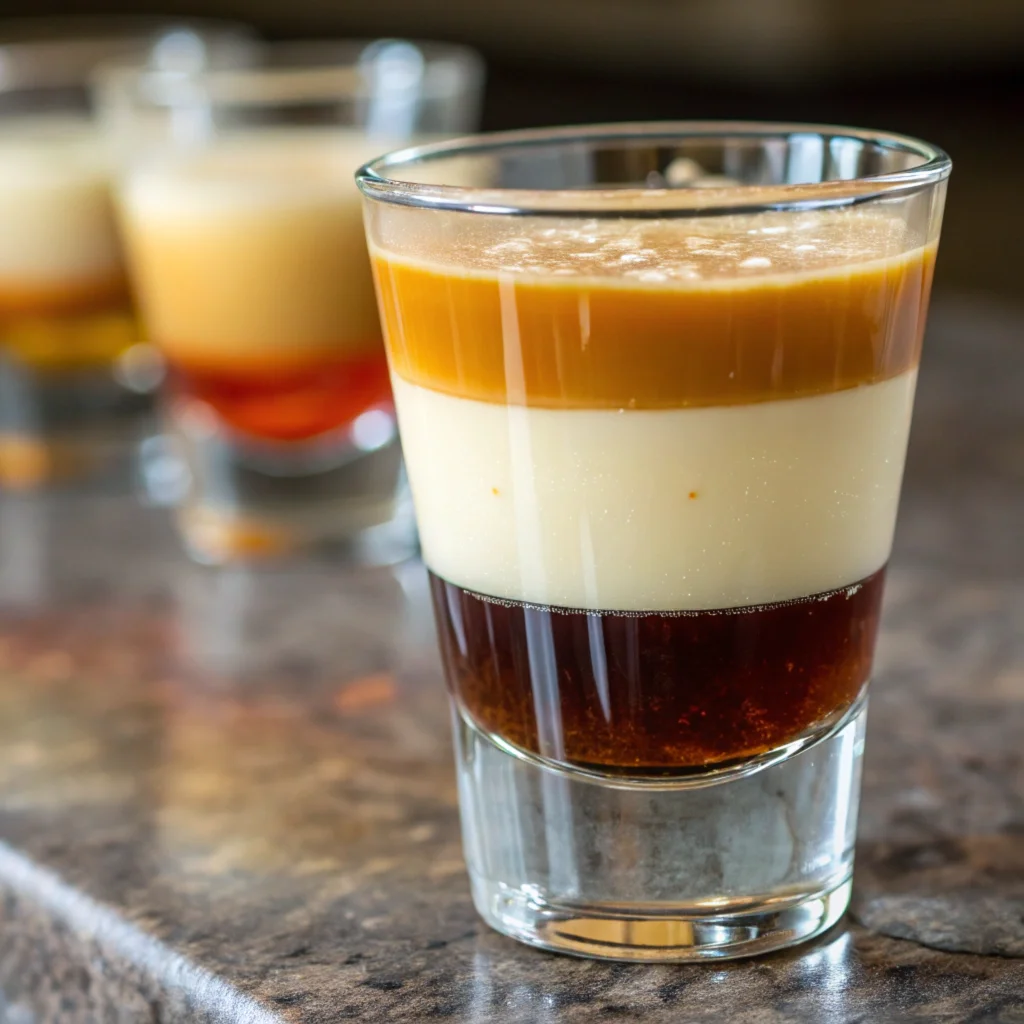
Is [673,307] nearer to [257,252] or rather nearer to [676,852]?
[676,852]

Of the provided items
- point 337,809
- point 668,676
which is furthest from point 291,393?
point 668,676

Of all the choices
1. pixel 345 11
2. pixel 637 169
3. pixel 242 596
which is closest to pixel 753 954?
pixel 637 169

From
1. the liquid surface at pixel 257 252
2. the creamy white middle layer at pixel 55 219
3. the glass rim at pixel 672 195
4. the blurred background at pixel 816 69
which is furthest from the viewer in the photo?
the blurred background at pixel 816 69

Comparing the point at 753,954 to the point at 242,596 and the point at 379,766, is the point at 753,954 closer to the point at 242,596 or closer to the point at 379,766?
the point at 379,766

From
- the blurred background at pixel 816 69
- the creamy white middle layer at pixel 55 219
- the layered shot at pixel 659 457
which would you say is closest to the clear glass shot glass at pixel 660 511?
the layered shot at pixel 659 457

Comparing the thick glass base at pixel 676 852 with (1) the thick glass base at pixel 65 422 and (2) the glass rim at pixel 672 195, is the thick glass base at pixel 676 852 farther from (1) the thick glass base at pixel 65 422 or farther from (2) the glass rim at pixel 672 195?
(1) the thick glass base at pixel 65 422

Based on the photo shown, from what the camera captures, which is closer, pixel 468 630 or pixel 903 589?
pixel 468 630

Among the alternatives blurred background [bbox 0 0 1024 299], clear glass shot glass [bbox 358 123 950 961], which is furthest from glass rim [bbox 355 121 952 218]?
blurred background [bbox 0 0 1024 299]
